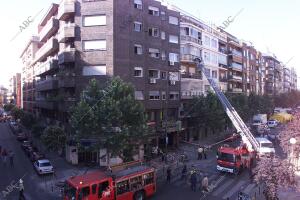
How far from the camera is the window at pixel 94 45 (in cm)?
3638

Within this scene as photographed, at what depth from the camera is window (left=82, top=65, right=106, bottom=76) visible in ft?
119

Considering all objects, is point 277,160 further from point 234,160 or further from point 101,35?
point 101,35

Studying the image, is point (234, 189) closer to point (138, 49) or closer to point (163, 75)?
point (138, 49)

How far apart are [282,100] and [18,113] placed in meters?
82.9

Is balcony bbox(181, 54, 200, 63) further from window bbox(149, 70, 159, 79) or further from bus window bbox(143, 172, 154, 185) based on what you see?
bus window bbox(143, 172, 154, 185)

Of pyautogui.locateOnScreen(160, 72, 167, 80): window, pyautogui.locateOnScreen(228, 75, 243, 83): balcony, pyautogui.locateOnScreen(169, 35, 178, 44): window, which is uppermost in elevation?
pyautogui.locateOnScreen(169, 35, 178, 44): window

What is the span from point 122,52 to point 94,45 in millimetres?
3324

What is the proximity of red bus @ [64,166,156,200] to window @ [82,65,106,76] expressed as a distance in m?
15.8

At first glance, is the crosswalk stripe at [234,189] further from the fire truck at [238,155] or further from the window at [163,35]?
the window at [163,35]

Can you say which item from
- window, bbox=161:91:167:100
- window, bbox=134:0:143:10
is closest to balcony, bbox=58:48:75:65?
window, bbox=134:0:143:10

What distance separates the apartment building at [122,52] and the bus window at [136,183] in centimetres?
1634

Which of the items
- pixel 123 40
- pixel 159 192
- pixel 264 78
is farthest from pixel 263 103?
pixel 159 192

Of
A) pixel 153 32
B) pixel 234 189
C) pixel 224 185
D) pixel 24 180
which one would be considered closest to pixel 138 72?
pixel 153 32

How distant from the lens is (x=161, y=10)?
43344mm
